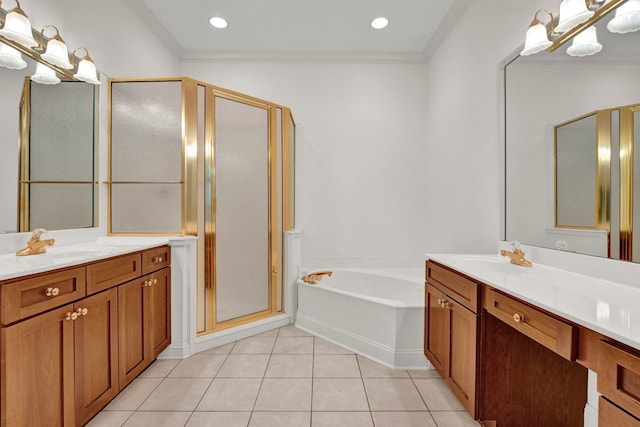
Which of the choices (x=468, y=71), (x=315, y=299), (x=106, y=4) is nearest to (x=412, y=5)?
(x=468, y=71)

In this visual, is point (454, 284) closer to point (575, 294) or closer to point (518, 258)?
point (518, 258)

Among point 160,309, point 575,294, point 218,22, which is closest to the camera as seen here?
point 575,294

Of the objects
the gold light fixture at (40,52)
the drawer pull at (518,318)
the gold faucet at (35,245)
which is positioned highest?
the gold light fixture at (40,52)

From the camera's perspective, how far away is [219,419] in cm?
157

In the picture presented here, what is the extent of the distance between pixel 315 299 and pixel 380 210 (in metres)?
1.34

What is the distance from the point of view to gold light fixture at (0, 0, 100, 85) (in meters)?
1.50

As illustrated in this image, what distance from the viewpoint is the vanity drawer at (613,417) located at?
0.68m

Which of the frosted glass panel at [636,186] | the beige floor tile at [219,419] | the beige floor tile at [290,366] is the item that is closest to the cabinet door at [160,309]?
the beige floor tile at [219,419]

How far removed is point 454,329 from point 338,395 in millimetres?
782

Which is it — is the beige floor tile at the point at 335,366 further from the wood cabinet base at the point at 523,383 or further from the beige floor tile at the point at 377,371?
the wood cabinet base at the point at 523,383

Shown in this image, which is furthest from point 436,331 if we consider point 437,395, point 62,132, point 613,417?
point 62,132

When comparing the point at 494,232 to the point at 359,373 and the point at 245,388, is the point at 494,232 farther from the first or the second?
the point at 245,388

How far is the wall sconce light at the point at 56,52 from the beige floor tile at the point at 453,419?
2.90m

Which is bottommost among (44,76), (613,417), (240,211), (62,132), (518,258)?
(613,417)
